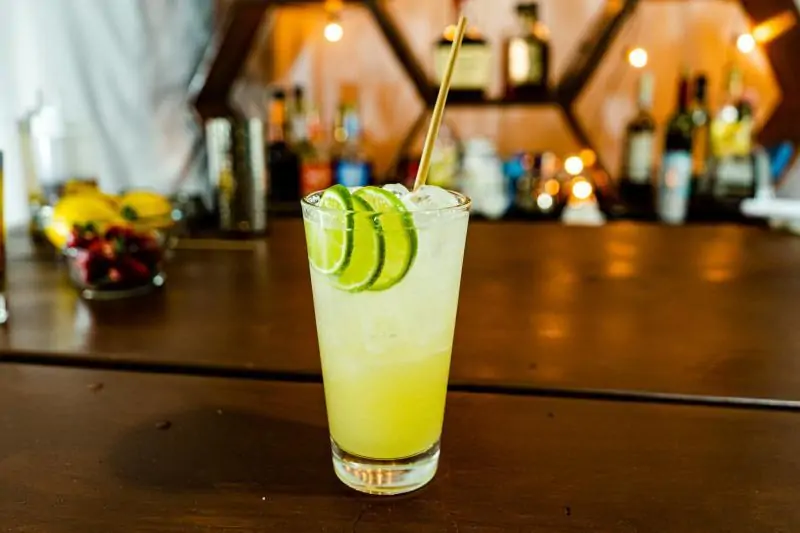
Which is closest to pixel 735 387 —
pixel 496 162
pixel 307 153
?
pixel 496 162

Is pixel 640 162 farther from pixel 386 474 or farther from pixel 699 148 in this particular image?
pixel 386 474

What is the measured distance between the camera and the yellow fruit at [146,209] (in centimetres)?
107

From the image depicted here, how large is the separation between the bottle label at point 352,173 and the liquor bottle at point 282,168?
0.42 feet

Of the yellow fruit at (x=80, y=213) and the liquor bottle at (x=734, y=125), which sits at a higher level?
the liquor bottle at (x=734, y=125)

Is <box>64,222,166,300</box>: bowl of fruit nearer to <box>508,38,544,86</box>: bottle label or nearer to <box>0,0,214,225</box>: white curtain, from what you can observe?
<box>0,0,214,225</box>: white curtain

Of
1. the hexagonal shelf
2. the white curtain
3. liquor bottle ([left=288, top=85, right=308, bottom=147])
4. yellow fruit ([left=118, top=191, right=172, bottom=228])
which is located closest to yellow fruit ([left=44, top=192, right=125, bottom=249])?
yellow fruit ([left=118, top=191, right=172, bottom=228])

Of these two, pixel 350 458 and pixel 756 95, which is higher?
pixel 756 95

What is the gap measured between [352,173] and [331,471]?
1701mm

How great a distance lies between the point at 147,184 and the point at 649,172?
4.40 ft

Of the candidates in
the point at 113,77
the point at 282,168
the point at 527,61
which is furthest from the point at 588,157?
the point at 113,77

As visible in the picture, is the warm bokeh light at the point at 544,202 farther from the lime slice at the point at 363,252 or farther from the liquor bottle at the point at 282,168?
the lime slice at the point at 363,252

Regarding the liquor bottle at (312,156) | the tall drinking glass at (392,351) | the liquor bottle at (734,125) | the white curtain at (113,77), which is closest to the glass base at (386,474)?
the tall drinking glass at (392,351)

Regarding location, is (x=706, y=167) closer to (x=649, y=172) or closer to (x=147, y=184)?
(x=649, y=172)

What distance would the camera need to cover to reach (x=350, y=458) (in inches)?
20.9
